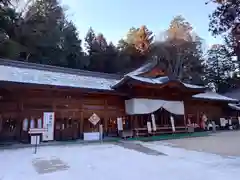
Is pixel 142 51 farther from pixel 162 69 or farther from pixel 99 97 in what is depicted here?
pixel 99 97

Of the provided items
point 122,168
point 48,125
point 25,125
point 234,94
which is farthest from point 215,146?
point 234,94

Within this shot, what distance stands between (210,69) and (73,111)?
Answer: 2969 centimetres

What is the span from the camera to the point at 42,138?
9188 millimetres

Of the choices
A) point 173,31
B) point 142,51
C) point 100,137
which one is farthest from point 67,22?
point 100,137

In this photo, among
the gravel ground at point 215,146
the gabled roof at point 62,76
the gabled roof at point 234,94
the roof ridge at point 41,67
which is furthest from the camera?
the gabled roof at point 234,94

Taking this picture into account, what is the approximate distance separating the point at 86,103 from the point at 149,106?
366 cm

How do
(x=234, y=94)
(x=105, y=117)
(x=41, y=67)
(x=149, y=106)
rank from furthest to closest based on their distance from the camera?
(x=234, y=94) < (x=41, y=67) < (x=149, y=106) < (x=105, y=117)

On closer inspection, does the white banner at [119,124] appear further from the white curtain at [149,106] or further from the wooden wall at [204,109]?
the wooden wall at [204,109]

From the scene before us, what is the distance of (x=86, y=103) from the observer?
10914 millimetres

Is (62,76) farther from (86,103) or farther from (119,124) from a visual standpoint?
(119,124)

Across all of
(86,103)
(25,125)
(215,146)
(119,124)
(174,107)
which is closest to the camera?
(215,146)

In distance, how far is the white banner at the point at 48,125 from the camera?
9321mm

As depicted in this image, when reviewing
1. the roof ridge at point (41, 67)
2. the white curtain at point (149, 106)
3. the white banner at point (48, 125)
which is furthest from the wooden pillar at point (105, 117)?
the roof ridge at point (41, 67)

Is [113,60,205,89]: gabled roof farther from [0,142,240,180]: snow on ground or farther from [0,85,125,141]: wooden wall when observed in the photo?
[0,142,240,180]: snow on ground
